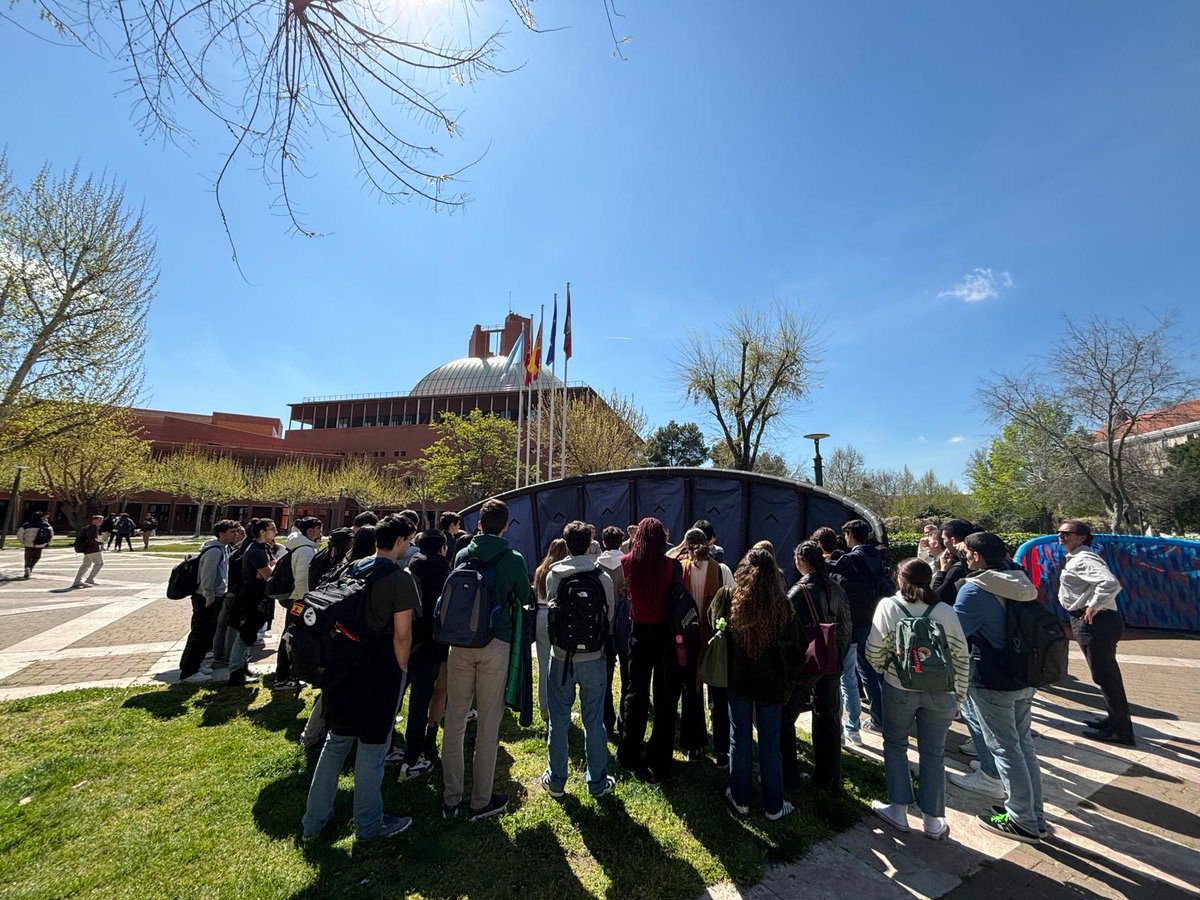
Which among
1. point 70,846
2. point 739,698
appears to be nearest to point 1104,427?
point 739,698

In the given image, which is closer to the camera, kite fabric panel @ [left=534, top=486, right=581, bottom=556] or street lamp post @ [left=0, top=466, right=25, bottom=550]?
kite fabric panel @ [left=534, top=486, right=581, bottom=556]

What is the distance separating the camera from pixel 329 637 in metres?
2.95

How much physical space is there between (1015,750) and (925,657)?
98cm

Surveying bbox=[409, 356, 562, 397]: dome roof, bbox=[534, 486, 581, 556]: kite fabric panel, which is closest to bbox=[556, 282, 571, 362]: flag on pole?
bbox=[534, 486, 581, 556]: kite fabric panel

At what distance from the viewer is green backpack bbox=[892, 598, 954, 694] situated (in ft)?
10.6

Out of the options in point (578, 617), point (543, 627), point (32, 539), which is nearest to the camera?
point (578, 617)

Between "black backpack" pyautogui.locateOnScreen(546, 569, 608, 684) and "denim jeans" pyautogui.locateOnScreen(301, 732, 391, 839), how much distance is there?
125cm

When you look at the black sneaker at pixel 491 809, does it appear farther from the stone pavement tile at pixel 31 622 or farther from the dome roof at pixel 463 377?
the dome roof at pixel 463 377

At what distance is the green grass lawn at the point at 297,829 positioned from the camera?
2756 mm

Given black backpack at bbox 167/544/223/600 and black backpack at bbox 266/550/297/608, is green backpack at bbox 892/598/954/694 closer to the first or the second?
black backpack at bbox 266/550/297/608

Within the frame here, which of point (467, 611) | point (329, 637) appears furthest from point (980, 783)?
point (329, 637)

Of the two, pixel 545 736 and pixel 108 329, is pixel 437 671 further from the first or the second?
pixel 108 329

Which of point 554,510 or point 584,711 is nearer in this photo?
point 584,711

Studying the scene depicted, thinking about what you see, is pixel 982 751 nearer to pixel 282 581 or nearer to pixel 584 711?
pixel 584 711
